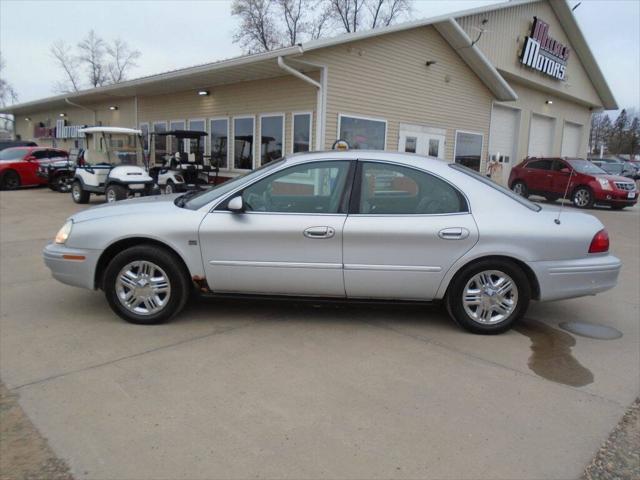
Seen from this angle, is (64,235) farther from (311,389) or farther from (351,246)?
(311,389)

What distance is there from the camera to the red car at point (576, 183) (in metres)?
15.7

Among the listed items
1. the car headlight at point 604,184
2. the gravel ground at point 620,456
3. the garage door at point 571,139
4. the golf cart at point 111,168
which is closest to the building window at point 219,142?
the golf cart at point 111,168

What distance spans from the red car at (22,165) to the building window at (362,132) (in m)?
11.4

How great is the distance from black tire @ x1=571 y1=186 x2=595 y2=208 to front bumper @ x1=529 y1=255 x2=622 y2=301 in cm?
1313

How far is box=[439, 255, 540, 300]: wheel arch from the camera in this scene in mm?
4148

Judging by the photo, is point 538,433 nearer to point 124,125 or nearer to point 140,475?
point 140,475

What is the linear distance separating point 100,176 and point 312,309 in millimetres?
10151

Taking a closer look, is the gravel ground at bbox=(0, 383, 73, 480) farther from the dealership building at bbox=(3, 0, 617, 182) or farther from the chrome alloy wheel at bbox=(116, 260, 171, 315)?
the dealership building at bbox=(3, 0, 617, 182)

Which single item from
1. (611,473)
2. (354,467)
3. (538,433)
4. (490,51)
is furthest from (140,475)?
(490,51)

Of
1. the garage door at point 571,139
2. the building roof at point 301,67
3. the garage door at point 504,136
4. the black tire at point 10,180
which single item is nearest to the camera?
the building roof at point 301,67

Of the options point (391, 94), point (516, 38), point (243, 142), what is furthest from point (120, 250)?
point (516, 38)

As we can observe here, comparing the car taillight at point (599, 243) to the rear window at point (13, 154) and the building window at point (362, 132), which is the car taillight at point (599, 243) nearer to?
the building window at point (362, 132)

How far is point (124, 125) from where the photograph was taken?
1953cm

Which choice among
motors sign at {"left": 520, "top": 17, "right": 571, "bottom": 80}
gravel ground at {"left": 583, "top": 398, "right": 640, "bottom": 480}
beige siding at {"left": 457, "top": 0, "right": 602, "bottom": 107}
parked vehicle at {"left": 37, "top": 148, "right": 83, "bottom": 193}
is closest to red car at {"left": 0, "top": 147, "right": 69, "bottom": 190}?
parked vehicle at {"left": 37, "top": 148, "right": 83, "bottom": 193}
